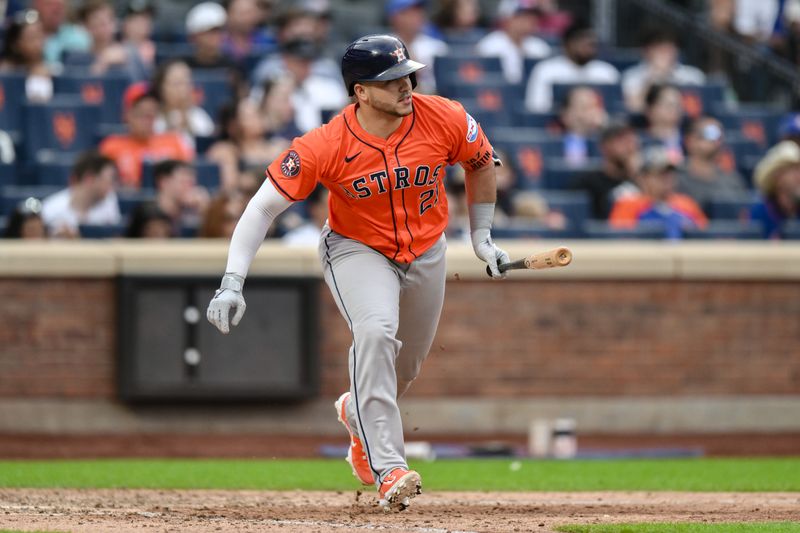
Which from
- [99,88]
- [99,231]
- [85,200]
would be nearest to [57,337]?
[99,231]

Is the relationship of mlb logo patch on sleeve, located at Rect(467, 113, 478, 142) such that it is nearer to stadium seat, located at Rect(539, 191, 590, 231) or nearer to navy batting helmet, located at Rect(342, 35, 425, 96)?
navy batting helmet, located at Rect(342, 35, 425, 96)

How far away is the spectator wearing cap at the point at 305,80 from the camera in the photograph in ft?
41.4

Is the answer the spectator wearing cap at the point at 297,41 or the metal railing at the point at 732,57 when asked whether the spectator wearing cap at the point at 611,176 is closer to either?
the spectator wearing cap at the point at 297,41

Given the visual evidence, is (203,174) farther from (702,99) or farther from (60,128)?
(702,99)

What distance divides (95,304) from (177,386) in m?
0.86

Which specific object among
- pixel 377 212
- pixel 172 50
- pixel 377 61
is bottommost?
pixel 172 50

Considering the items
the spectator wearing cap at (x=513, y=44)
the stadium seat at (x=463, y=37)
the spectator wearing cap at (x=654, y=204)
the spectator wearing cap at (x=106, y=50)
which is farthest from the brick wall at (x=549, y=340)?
the stadium seat at (x=463, y=37)

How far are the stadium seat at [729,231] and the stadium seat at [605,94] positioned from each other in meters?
1.70

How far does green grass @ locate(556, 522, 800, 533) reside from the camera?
18.3 feet

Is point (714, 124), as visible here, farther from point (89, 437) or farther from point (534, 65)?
point (89, 437)

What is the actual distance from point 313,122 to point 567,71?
2.67 meters

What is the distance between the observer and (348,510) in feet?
21.6

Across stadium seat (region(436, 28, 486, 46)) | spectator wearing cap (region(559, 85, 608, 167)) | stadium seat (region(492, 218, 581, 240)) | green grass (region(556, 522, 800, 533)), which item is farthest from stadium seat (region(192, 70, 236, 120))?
green grass (region(556, 522, 800, 533))

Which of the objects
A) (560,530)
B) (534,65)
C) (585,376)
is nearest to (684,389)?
(585,376)
